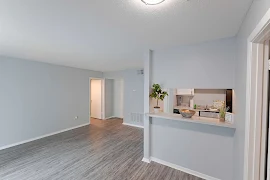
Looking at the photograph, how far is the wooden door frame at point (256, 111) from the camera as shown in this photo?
1245mm

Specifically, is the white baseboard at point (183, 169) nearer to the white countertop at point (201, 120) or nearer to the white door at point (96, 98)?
the white countertop at point (201, 120)

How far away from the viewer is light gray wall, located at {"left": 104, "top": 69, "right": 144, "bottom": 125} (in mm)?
5527

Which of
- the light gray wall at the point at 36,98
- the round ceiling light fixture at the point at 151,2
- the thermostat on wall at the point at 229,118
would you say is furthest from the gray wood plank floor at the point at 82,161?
the round ceiling light fixture at the point at 151,2

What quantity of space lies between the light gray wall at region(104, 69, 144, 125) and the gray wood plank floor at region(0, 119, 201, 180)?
161 cm

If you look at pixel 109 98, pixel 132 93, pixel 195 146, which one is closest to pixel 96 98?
pixel 109 98

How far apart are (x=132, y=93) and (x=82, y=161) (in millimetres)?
3298

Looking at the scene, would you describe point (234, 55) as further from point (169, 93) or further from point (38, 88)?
point (38, 88)

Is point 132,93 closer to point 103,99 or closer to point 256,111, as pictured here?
point 103,99

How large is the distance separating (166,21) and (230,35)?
3.76 ft

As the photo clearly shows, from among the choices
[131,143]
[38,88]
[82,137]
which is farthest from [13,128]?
[131,143]

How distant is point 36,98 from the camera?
403 cm

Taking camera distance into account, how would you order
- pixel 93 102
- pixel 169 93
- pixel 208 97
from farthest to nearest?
1. pixel 93 102
2. pixel 208 97
3. pixel 169 93

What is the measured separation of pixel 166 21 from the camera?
5.44 ft

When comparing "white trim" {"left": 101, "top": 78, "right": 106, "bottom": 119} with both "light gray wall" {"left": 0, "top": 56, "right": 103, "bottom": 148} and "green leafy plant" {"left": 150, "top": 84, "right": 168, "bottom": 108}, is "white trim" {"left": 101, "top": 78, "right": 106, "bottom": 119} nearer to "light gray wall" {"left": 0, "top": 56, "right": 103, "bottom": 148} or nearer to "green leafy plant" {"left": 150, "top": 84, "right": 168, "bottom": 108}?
"light gray wall" {"left": 0, "top": 56, "right": 103, "bottom": 148}
